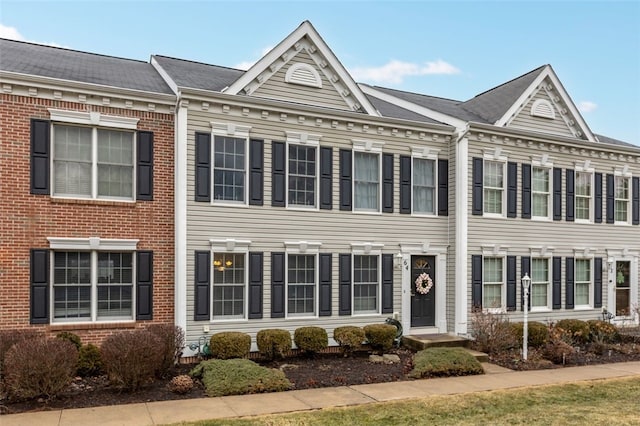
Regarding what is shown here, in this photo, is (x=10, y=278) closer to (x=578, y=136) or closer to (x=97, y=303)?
(x=97, y=303)

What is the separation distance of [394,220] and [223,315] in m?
5.48

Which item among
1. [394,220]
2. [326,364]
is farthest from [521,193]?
[326,364]

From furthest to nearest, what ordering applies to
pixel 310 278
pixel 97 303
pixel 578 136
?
pixel 578 136
pixel 310 278
pixel 97 303

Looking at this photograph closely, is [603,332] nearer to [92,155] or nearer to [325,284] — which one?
[325,284]

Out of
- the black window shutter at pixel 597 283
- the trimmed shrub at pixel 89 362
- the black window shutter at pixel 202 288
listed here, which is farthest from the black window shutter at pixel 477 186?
the trimmed shrub at pixel 89 362

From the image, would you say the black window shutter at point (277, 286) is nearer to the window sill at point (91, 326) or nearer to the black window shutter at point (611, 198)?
the window sill at point (91, 326)

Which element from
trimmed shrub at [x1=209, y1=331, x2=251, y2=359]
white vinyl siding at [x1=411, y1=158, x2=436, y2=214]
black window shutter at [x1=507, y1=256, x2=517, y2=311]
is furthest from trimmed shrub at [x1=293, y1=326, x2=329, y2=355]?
black window shutter at [x1=507, y1=256, x2=517, y2=311]

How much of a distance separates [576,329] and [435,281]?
447 centimetres

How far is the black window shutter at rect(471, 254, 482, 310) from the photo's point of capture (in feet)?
50.7

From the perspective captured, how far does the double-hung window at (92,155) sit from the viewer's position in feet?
38.1

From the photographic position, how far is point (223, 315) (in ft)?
41.8

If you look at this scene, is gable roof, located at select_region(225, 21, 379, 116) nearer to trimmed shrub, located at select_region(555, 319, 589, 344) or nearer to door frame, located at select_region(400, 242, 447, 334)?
door frame, located at select_region(400, 242, 447, 334)

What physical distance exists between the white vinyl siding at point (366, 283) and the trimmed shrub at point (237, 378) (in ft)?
15.3

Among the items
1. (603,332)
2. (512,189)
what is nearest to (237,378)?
(512,189)
